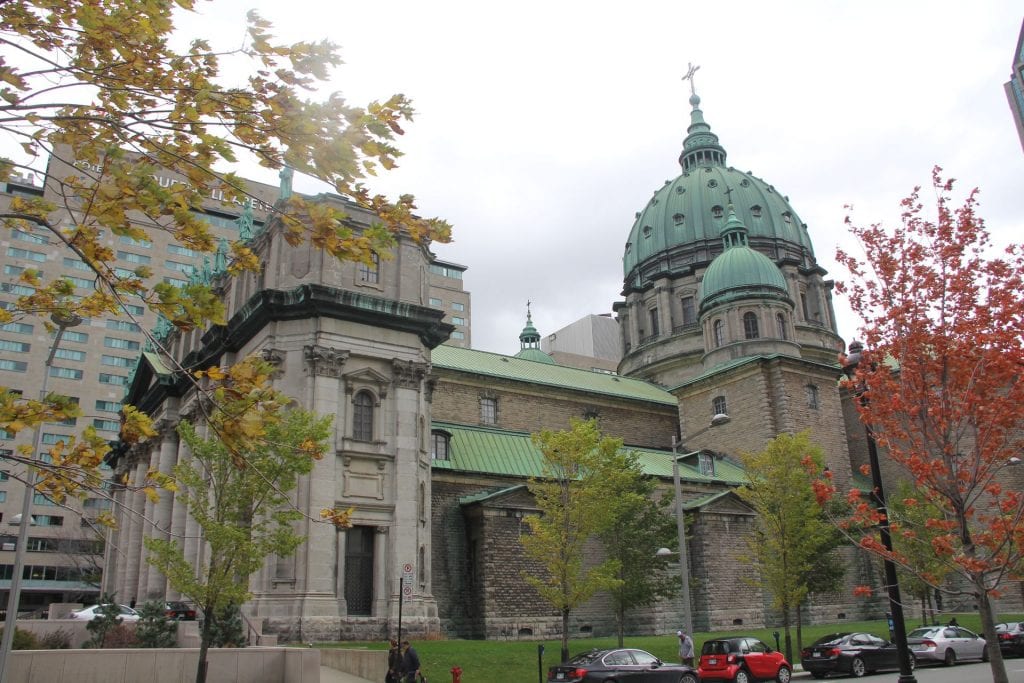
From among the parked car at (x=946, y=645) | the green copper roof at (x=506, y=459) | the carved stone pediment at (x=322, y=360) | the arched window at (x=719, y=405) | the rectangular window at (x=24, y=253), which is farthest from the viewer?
the rectangular window at (x=24, y=253)

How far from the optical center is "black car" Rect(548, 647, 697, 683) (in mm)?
21297

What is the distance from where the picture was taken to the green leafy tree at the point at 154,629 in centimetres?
2598

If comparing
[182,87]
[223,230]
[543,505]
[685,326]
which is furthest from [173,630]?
[223,230]

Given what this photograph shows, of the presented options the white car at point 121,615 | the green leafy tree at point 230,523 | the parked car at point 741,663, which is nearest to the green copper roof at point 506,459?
the parked car at point 741,663

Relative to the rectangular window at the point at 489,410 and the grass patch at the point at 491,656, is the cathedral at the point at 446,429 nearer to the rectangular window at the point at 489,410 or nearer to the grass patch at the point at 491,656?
the rectangular window at the point at 489,410

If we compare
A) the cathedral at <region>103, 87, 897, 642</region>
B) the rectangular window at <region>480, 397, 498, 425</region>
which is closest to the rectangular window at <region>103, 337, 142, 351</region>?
the cathedral at <region>103, 87, 897, 642</region>

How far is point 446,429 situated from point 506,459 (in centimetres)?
335

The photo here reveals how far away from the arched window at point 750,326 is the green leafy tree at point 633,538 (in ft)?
81.1

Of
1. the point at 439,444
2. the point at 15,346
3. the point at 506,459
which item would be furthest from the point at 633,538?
the point at 15,346

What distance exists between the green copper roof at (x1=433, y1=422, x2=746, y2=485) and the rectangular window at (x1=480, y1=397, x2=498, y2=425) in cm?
187

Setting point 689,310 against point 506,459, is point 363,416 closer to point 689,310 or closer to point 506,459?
point 506,459

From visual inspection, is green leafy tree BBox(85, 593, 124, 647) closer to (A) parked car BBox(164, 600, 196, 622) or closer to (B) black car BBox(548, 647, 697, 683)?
→ (A) parked car BBox(164, 600, 196, 622)

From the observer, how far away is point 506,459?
4203 cm

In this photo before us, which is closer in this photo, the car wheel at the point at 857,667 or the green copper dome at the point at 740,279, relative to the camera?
the car wheel at the point at 857,667
